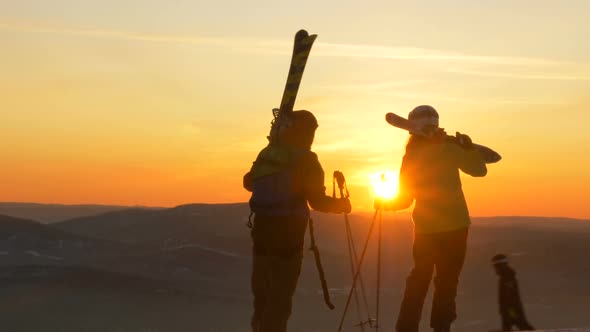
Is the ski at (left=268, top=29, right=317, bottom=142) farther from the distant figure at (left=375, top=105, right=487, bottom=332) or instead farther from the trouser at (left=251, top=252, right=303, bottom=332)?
the distant figure at (left=375, top=105, right=487, bottom=332)

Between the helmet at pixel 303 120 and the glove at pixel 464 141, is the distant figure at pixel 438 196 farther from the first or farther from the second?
the helmet at pixel 303 120

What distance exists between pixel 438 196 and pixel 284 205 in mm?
2205

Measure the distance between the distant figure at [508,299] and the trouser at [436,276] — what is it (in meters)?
3.16

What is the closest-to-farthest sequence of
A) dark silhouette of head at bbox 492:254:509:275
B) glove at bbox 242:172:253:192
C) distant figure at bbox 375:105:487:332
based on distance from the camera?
glove at bbox 242:172:253:192
distant figure at bbox 375:105:487:332
dark silhouette of head at bbox 492:254:509:275

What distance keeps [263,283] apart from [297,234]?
0.70 m

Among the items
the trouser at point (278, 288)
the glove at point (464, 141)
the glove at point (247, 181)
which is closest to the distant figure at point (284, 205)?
the trouser at point (278, 288)

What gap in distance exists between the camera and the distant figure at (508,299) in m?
13.3

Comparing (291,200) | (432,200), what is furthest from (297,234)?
(432,200)

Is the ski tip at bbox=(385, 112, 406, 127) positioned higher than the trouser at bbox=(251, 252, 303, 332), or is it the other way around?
the ski tip at bbox=(385, 112, 406, 127)

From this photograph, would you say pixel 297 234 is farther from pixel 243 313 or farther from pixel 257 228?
pixel 243 313

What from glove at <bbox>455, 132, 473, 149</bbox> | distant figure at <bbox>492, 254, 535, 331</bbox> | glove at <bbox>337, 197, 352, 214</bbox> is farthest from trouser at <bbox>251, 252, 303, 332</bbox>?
distant figure at <bbox>492, 254, 535, 331</bbox>

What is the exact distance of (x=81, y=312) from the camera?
18425 cm

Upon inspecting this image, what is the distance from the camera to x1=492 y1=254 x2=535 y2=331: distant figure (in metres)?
13.3

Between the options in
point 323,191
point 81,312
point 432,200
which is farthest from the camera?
point 81,312
